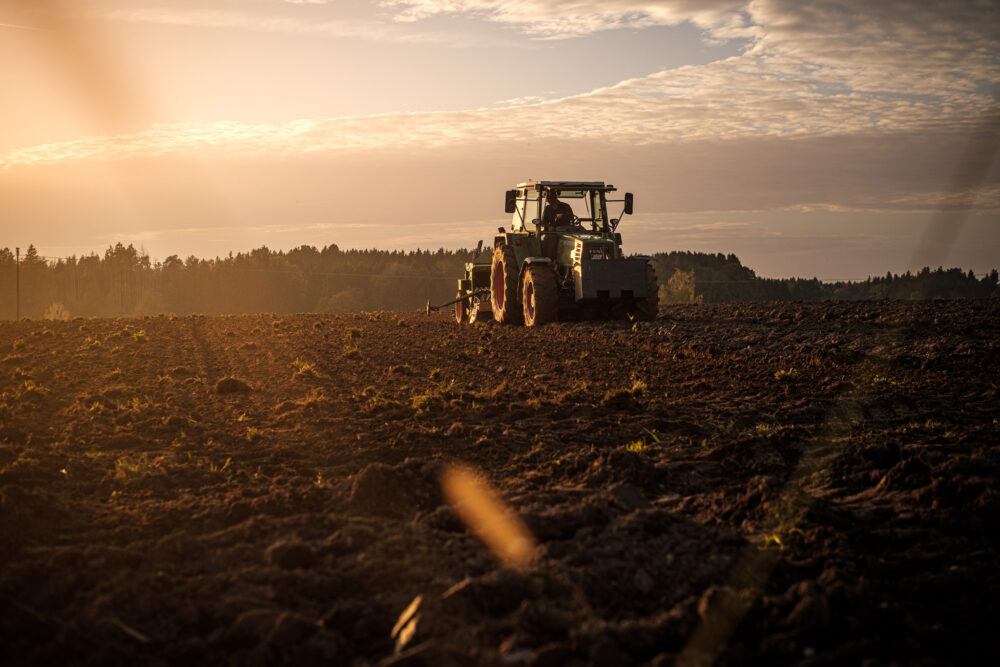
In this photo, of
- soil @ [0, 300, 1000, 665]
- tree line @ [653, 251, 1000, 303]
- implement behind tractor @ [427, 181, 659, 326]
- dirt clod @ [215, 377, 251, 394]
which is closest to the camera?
soil @ [0, 300, 1000, 665]

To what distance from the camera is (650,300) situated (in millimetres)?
19188

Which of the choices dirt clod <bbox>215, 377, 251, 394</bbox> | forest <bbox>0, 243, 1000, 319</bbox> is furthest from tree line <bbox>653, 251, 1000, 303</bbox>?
dirt clod <bbox>215, 377, 251, 394</bbox>

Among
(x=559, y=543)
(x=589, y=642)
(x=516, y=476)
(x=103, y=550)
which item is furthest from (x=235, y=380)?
(x=589, y=642)

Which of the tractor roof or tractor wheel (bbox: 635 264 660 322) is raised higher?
the tractor roof

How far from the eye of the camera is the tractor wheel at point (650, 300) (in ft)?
62.4

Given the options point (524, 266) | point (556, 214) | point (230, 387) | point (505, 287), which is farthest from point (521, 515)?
point (556, 214)

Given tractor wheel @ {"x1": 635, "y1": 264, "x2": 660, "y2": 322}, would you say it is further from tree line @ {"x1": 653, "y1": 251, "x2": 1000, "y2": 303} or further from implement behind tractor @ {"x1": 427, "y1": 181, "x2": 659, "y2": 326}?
tree line @ {"x1": 653, "y1": 251, "x2": 1000, "y2": 303}

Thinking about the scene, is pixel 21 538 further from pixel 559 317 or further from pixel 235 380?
pixel 559 317

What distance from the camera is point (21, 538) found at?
216 inches

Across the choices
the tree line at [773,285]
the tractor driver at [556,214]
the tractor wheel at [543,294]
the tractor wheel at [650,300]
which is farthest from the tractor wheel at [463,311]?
the tree line at [773,285]

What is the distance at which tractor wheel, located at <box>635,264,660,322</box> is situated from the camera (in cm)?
1903

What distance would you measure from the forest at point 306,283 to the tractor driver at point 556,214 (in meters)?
57.3

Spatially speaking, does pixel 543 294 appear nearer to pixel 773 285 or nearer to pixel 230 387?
pixel 230 387

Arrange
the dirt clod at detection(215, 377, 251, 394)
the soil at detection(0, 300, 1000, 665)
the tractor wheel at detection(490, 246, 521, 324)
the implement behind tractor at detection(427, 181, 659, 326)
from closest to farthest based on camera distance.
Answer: the soil at detection(0, 300, 1000, 665) < the dirt clod at detection(215, 377, 251, 394) < the implement behind tractor at detection(427, 181, 659, 326) < the tractor wheel at detection(490, 246, 521, 324)
